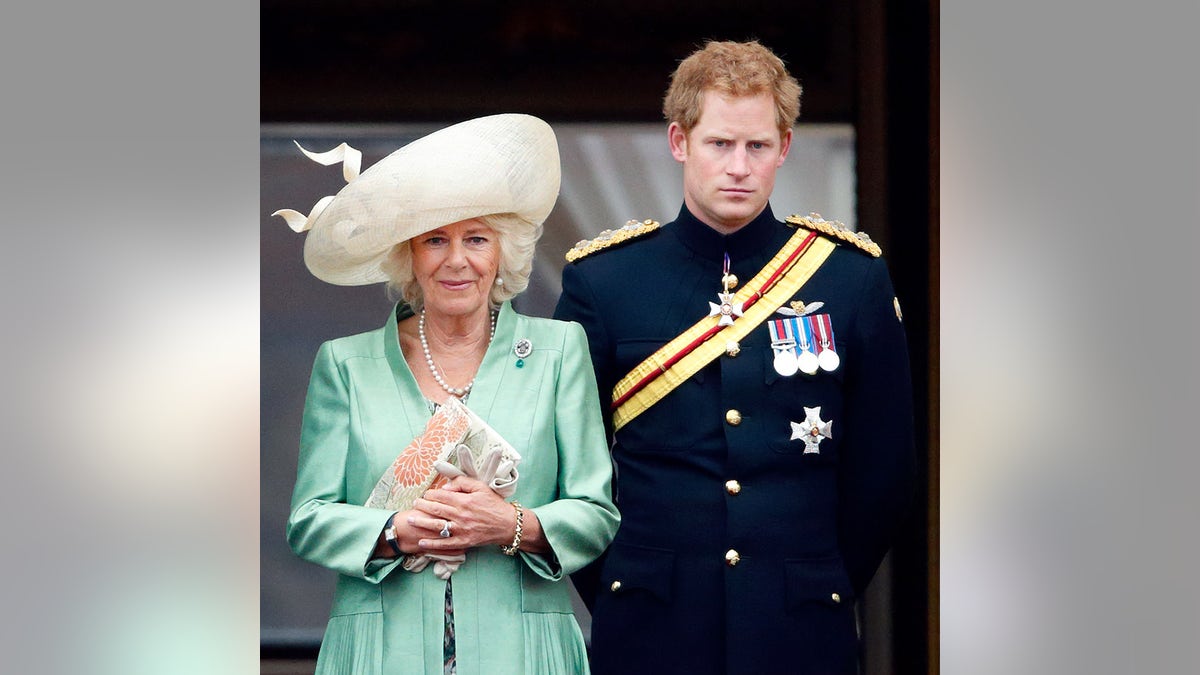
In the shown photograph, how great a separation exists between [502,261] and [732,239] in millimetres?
699

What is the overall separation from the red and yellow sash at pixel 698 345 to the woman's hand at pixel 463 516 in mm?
647

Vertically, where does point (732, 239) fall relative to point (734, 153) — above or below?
below

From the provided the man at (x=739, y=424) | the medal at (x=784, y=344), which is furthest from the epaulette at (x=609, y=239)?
the medal at (x=784, y=344)

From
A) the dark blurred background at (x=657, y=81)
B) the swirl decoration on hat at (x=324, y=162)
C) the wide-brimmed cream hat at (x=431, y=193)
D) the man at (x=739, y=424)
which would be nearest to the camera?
A: the wide-brimmed cream hat at (x=431, y=193)

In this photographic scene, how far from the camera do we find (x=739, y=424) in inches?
170

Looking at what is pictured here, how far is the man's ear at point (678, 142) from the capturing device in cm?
443

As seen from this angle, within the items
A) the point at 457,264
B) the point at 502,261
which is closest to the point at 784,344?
the point at 502,261

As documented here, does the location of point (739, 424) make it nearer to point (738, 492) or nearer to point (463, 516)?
point (738, 492)

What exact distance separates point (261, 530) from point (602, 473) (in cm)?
143

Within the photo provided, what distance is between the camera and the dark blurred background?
16.9 feet

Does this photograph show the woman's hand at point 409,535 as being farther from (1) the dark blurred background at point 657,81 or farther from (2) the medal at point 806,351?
(1) the dark blurred background at point 657,81
